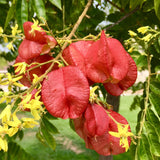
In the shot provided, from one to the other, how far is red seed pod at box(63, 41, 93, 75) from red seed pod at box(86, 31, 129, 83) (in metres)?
0.01

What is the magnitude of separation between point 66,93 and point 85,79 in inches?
2.0

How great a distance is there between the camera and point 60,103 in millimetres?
520

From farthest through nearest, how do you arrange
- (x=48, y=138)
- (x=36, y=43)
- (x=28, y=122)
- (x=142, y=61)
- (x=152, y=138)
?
(x=48, y=138) < (x=142, y=61) < (x=152, y=138) < (x=36, y=43) < (x=28, y=122)

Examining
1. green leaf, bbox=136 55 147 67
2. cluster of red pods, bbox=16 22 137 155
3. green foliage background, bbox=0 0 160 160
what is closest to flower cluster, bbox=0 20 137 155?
cluster of red pods, bbox=16 22 137 155

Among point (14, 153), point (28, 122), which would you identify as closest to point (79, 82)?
point (28, 122)

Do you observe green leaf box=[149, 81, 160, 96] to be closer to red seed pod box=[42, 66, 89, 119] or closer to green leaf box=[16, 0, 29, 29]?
red seed pod box=[42, 66, 89, 119]

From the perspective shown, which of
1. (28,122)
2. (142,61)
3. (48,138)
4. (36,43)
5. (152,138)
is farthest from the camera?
(48,138)

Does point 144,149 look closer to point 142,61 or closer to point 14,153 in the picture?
point 142,61

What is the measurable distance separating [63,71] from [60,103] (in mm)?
72

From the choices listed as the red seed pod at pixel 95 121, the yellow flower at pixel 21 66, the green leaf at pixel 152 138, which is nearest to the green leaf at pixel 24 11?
the yellow flower at pixel 21 66

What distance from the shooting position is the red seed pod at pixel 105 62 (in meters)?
0.56

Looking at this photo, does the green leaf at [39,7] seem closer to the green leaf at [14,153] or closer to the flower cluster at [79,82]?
the flower cluster at [79,82]

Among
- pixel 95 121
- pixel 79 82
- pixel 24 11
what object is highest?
pixel 24 11

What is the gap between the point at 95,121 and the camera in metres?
0.57
